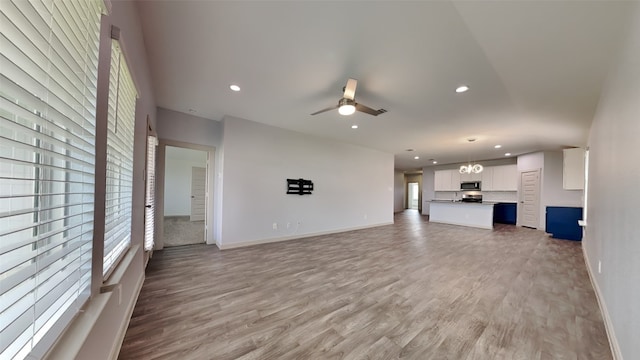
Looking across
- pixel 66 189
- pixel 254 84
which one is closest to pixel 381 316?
pixel 66 189

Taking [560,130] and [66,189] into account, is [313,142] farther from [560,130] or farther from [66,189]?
[560,130]

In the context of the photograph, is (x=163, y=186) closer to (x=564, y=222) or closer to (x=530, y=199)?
(x=564, y=222)

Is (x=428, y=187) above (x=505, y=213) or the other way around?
above

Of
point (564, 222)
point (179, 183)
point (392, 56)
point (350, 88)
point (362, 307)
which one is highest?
point (392, 56)

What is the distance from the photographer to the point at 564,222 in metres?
5.91

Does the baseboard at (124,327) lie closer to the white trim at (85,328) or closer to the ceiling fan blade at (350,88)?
the white trim at (85,328)

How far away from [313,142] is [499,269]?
172 inches

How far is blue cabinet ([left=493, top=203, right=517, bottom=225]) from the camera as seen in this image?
878cm

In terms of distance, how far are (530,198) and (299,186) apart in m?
7.82

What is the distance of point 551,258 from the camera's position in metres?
4.18

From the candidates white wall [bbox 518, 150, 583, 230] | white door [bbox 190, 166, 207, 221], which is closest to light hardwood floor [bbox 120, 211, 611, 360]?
white wall [bbox 518, 150, 583, 230]

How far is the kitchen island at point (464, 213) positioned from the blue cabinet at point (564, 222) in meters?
1.36

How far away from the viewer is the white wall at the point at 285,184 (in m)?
4.47

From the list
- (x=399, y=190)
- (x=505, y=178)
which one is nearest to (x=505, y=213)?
(x=505, y=178)
